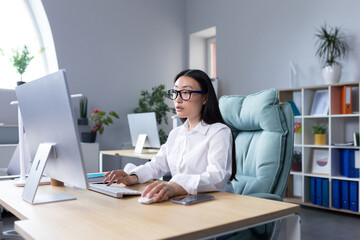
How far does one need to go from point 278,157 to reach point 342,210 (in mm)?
2512

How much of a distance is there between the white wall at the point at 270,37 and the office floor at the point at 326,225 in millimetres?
1543

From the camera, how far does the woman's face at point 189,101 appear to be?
1.58m

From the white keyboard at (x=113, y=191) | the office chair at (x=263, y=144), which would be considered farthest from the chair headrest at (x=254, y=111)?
the white keyboard at (x=113, y=191)

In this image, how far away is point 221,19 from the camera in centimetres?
557

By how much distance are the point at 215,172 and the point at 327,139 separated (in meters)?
3.23

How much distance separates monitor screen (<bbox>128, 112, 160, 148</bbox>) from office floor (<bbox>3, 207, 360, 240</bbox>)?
1.53 metres

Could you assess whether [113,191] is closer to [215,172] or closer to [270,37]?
[215,172]

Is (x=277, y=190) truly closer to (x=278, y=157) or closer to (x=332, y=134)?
(x=278, y=157)

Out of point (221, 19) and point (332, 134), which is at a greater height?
point (221, 19)

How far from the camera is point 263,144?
171cm

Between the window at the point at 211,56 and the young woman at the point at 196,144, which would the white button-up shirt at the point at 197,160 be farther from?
the window at the point at 211,56

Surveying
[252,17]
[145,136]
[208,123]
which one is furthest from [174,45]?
[208,123]

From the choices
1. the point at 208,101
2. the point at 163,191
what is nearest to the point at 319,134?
the point at 208,101

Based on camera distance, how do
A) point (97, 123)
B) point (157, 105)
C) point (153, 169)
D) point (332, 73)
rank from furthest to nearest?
1. point (157, 105)
2. point (97, 123)
3. point (332, 73)
4. point (153, 169)
